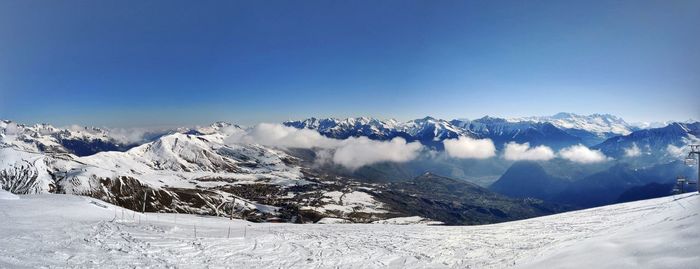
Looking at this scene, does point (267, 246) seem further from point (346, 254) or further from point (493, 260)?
point (493, 260)

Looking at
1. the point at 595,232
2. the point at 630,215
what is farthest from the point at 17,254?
the point at 630,215

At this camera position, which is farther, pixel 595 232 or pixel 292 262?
pixel 595 232

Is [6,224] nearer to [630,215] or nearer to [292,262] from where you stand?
[292,262]

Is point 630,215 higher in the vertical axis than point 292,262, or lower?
higher

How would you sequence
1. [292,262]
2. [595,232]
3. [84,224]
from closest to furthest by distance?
[292,262] < [595,232] < [84,224]

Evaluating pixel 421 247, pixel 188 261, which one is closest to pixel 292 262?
pixel 188 261

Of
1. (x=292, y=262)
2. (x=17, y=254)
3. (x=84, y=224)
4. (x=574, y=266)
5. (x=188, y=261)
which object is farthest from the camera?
(x=84, y=224)
